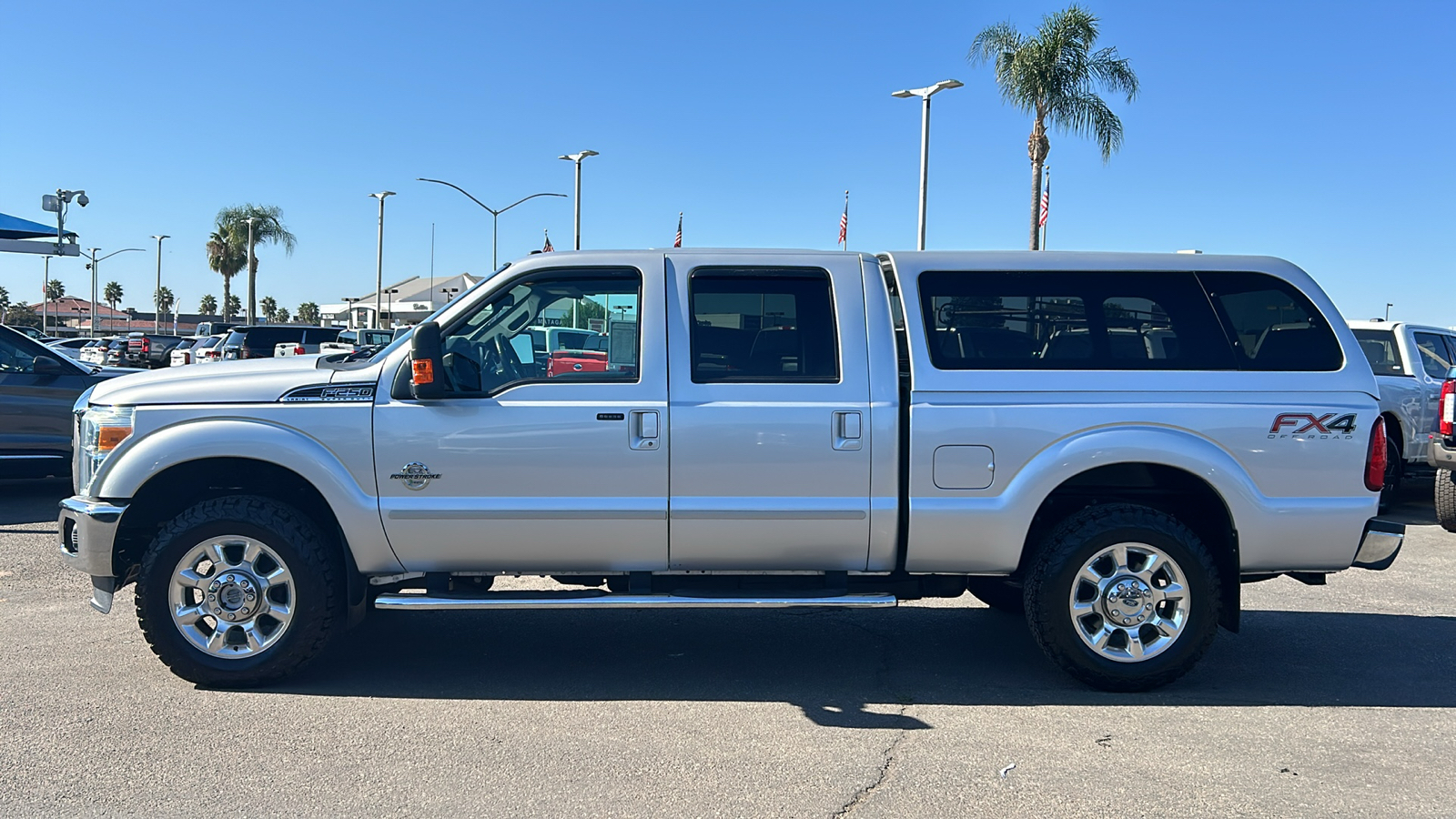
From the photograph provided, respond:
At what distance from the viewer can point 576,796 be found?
3848mm

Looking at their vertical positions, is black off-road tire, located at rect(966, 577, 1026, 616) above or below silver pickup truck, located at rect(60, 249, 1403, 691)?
below

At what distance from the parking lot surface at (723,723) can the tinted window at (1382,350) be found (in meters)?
5.40

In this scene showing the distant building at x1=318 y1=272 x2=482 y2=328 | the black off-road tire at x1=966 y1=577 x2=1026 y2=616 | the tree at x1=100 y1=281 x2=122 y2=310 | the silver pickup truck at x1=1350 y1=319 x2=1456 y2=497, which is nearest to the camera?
the black off-road tire at x1=966 y1=577 x2=1026 y2=616

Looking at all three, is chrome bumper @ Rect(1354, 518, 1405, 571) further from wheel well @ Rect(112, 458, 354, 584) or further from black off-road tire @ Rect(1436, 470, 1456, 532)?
black off-road tire @ Rect(1436, 470, 1456, 532)

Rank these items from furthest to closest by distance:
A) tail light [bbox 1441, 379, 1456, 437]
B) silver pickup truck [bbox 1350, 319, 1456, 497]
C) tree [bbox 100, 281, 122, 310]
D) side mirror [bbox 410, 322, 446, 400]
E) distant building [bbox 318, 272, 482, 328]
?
tree [bbox 100, 281, 122, 310]
distant building [bbox 318, 272, 482, 328]
silver pickup truck [bbox 1350, 319, 1456, 497]
tail light [bbox 1441, 379, 1456, 437]
side mirror [bbox 410, 322, 446, 400]

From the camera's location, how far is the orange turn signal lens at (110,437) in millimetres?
4988

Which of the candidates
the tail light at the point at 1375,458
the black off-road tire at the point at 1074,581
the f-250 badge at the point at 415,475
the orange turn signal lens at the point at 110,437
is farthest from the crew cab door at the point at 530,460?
the tail light at the point at 1375,458

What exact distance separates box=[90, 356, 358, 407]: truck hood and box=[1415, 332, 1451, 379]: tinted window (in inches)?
414

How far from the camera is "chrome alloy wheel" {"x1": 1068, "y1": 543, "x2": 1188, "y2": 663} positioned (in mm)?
5035

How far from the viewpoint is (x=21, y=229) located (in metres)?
17.7

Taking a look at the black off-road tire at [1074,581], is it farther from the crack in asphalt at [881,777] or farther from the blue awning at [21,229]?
the blue awning at [21,229]

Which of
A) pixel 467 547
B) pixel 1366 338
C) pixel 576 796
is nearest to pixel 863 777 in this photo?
pixel 576 796

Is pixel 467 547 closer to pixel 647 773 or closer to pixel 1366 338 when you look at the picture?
pixel 647 773

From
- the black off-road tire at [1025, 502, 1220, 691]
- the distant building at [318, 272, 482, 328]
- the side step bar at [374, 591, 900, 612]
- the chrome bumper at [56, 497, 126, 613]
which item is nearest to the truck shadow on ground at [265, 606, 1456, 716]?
the black off-road tire at [1025, 502, 1220, 691]
